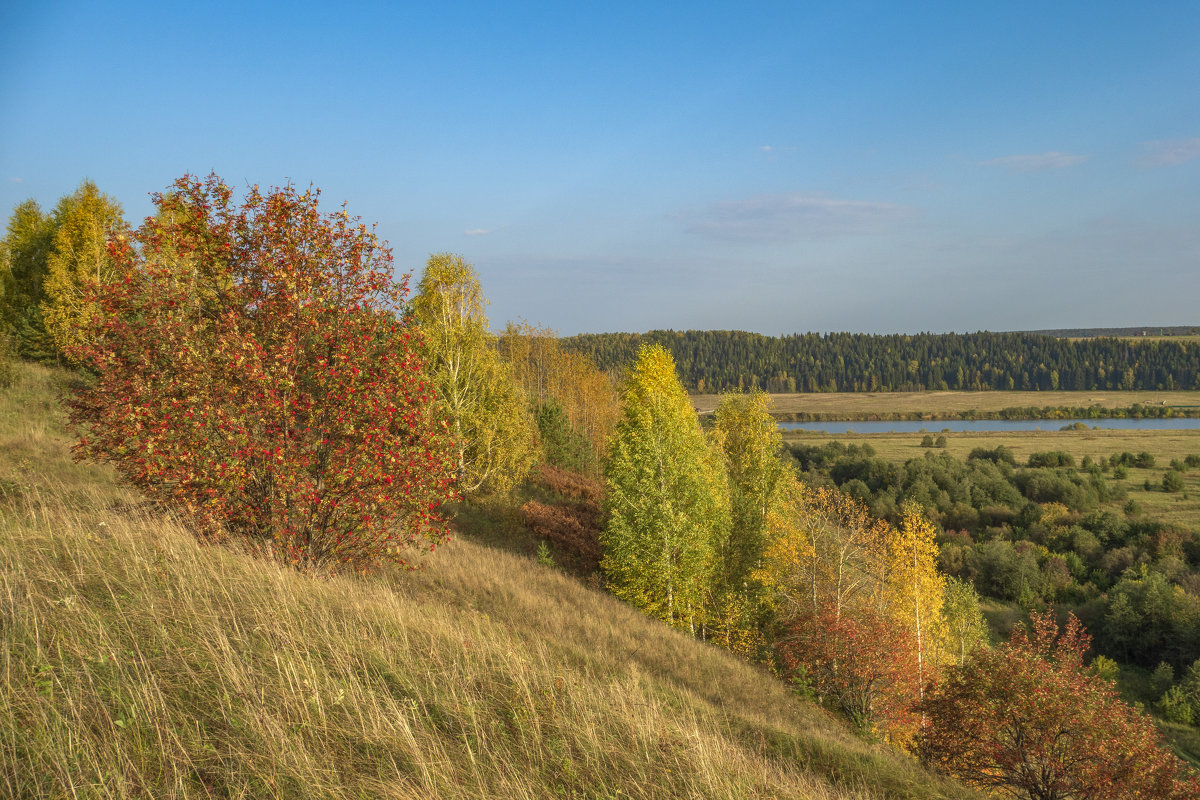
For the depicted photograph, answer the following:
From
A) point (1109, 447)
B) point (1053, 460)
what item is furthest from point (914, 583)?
point (1109, 447)

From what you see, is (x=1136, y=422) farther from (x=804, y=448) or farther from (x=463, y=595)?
(x=463, y=595)

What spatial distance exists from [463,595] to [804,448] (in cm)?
9629

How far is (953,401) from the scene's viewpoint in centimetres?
17875

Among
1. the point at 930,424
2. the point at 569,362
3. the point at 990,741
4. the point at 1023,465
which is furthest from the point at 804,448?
the point at 990,741

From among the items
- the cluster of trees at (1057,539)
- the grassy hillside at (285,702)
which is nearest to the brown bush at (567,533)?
the grassy hillside at (285,702)

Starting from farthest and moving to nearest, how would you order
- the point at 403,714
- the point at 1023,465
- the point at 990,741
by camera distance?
the point at 1023,465, the point at 990,741, the point at 403,714

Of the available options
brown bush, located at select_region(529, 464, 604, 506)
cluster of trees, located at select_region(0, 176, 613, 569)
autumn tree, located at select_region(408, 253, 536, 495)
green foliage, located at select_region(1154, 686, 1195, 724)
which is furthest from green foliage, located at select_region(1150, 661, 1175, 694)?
cluster of trees, located at select_region(0, 176, 613, 569)

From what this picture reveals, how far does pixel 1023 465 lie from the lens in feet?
278

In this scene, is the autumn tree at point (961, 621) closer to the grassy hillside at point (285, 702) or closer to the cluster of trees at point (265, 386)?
the grassy hillside at point (285, 702)

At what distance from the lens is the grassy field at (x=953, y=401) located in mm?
160000

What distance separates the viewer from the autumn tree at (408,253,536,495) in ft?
82.0

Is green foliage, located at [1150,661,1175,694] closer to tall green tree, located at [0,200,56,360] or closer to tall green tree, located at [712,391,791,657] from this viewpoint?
tall green tree, located at [712,391,791,657]

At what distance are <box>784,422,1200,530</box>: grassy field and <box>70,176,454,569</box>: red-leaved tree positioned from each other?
248ft

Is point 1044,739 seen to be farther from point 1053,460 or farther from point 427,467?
point 1053,460
